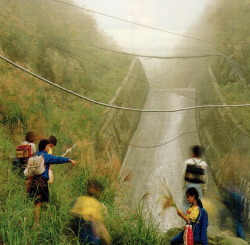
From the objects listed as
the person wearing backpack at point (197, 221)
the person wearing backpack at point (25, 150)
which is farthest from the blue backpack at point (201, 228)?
the person wearing backpack at point (25, 150)

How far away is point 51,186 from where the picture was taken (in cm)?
519

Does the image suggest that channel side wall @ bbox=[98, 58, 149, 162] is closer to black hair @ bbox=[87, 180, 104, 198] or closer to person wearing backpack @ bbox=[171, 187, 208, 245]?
black hair @ bbox=[87, 180, 104, 198]

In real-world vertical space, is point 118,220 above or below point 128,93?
below

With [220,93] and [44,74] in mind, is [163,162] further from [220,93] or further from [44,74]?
[44,74]

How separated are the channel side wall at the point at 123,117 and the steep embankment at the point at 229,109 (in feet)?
12.6

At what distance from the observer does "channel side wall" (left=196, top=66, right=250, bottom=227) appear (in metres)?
10.4

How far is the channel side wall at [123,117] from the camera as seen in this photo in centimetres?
1218

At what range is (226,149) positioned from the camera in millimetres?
12102

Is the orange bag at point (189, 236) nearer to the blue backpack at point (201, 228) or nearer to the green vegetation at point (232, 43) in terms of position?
the blue backpack at point (201, 228)

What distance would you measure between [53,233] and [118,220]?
39.7 inches

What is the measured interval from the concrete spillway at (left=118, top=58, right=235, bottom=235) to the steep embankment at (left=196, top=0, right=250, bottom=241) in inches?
28.0

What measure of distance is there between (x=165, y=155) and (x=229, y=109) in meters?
3.70

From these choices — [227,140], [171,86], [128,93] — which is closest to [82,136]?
[227,140]

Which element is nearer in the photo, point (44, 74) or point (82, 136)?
point (82, 136)
